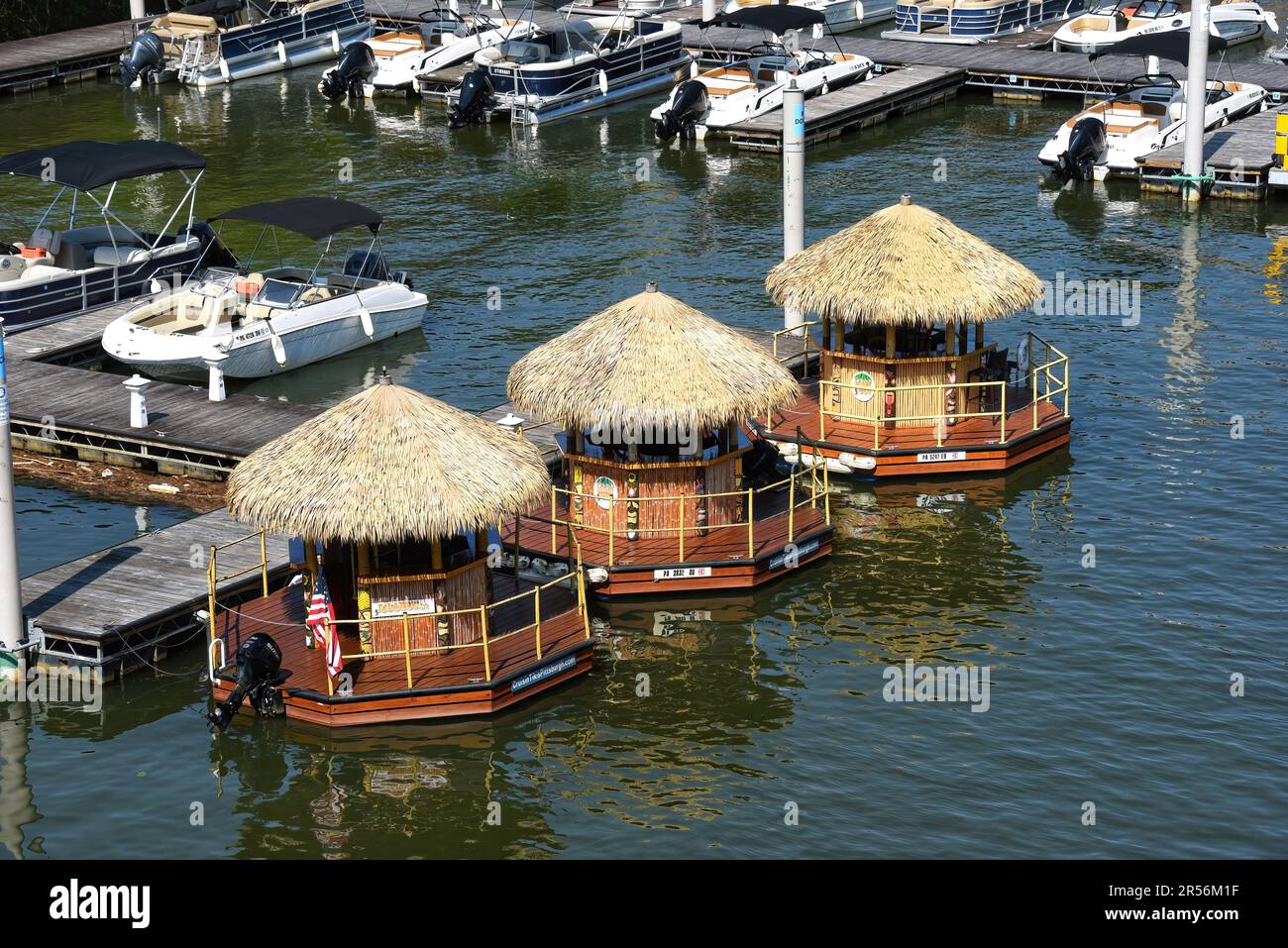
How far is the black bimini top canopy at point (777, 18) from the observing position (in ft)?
213

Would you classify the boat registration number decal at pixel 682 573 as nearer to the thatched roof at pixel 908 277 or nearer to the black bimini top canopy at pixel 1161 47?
the thatched roof at pixel 908 277

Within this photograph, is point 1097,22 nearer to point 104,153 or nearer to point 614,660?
point 104,153

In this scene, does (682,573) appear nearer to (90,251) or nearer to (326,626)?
(326,626)

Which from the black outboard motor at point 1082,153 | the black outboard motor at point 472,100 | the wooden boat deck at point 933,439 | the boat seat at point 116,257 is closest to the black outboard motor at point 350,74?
the black outboard motor at point 472,100

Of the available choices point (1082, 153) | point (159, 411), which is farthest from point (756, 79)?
point (159, 411)

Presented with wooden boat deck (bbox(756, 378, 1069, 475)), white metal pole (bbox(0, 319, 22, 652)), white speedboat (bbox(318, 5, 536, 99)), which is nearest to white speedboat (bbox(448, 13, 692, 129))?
white speedboat (bbox(318, 5, 536, 99))

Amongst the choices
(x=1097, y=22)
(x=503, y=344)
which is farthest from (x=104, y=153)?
(x=1097, y=22)

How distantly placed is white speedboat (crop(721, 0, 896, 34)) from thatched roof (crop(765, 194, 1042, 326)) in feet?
127

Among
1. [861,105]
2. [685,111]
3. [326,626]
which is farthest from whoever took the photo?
[861,105]

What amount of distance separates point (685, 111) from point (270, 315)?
22425 mm

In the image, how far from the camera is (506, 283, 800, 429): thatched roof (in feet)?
105

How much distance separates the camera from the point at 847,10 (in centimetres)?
7719

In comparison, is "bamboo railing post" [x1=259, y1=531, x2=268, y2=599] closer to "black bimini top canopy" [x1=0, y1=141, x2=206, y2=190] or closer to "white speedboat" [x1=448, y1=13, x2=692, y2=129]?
"black bimini top canopy" [x1=0, y1=141, x2=206, y2=190]
